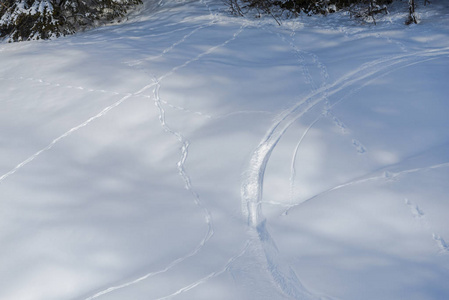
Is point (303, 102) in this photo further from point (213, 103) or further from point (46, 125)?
point (46, 125)

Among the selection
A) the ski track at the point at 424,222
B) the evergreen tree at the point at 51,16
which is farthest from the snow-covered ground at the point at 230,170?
the evergreen tree at the point at 51,16

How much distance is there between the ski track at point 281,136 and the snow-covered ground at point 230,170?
0.7 inches

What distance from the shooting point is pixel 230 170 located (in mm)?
4008

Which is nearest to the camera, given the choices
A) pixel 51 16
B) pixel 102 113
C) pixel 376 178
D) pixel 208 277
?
pixel 208 277

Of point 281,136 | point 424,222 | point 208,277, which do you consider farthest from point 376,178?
point 208,277

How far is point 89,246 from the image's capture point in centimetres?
315

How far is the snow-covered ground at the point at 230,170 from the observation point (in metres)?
2.82

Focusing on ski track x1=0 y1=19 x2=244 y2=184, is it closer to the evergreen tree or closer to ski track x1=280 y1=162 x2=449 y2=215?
ski track x1=280 y1=162 x2=449 y2=215

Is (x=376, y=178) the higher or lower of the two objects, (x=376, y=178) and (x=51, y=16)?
the lower

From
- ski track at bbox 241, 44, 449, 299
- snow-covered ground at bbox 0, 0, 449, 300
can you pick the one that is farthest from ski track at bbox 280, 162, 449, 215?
ski track at bbox 241, 44, 449, 299

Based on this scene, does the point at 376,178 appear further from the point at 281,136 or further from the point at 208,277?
the point at 208,277

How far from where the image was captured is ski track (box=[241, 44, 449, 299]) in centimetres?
283

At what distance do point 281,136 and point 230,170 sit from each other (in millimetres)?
745

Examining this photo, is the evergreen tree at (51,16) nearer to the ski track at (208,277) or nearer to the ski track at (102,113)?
the ski track at (102,113)
